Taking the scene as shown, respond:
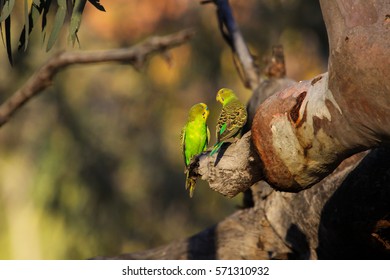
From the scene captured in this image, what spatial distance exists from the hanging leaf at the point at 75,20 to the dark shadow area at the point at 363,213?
176 cm

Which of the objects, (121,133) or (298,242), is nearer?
(298,242)

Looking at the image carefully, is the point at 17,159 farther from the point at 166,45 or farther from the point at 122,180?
the point at 166,45

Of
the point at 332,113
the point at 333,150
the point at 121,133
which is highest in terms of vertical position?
the point at 121,133

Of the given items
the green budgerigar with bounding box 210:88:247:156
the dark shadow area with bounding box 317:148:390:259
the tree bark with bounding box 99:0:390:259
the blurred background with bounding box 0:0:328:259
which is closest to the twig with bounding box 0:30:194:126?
the tree bark with bounding box 99:0:390:259

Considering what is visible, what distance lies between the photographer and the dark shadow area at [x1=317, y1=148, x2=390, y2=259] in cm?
468

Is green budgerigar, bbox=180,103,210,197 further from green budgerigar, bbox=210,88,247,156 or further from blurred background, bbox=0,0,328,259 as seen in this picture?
blurred background, bbox=0,0,328,259

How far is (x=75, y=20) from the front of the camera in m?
4.27

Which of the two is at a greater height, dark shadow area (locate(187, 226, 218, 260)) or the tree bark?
the tree bark

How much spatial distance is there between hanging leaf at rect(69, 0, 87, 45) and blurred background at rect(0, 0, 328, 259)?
19.1ft

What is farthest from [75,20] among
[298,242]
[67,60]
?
[67,60]

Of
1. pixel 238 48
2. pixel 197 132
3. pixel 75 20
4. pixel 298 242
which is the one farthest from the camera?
pixel 238 48

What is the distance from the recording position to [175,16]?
12.4 metres

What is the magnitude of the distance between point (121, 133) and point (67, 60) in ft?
14.4

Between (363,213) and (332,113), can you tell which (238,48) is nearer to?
(363,213)
